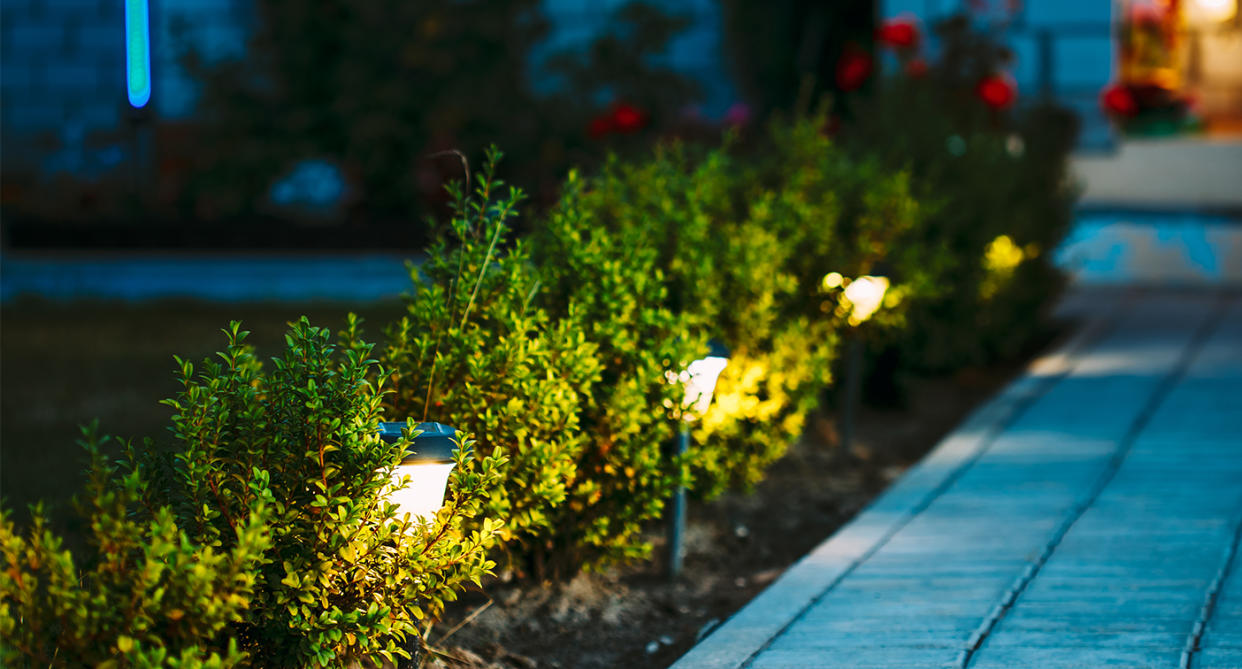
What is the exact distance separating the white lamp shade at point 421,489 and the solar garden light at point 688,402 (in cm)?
129

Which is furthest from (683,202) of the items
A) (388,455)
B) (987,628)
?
(388,455)

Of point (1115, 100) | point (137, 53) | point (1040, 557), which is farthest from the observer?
point (1115, 100)

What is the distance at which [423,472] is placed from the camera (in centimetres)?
380

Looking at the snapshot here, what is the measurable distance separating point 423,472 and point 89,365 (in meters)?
7.14

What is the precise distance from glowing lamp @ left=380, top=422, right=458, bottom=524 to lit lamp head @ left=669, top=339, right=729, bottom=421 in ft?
4.78

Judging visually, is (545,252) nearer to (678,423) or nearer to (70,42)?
(678,423)

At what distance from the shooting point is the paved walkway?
434 cm

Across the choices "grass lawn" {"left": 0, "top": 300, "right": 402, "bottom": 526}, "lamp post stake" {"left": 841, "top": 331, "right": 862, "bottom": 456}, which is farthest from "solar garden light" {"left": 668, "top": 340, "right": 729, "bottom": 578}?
"lamp post stake" {"left": 841, "top": 331, "right": 862, "bottom": 456}

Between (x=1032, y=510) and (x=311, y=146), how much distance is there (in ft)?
36.9

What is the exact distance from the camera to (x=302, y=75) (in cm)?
1614

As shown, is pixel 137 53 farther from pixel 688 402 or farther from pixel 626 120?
pixel 626 120

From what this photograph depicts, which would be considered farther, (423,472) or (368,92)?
(368,92)

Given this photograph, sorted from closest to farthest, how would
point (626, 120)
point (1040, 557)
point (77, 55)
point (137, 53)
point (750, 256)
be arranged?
point (1040, 557), point (750, 256), point (137, 53), point (626, 120), point (77, 55)

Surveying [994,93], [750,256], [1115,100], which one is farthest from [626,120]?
[750,256]
